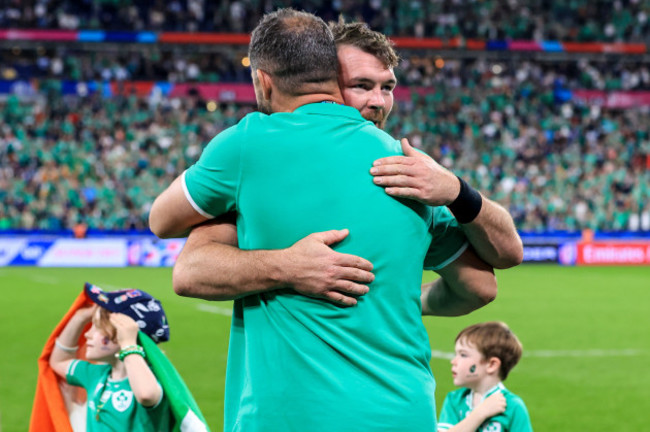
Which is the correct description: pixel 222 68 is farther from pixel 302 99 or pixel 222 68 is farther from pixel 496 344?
pixel 302 99

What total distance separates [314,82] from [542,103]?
39549 mm

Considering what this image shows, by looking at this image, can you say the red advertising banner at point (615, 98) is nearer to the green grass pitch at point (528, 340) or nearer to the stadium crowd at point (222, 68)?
the stadium crowd at point (222, 68)

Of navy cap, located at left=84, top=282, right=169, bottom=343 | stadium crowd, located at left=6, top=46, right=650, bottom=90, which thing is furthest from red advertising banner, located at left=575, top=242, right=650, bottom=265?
navy cap, located at left=84, top=282, right=169, bottom=343

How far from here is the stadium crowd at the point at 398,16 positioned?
38.6 m

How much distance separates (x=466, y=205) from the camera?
259 centimetres

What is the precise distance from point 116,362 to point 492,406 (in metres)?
1.84

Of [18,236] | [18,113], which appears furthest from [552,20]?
[18,236]

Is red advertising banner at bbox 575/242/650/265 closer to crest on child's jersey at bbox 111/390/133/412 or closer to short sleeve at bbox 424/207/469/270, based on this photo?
crest on child's jersey at bbox 111/390/133/412

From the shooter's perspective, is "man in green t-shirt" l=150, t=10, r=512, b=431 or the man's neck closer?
"man in green t-shirt" l=150, t=10, r=512, b=431

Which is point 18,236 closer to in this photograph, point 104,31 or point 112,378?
point 104,31

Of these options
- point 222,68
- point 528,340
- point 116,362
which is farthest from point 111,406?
point 222,68

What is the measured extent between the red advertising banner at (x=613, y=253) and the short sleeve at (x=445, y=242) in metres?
26.8

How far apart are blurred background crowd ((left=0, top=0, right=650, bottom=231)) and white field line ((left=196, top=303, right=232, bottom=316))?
1040cm

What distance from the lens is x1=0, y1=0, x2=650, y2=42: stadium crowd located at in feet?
127
